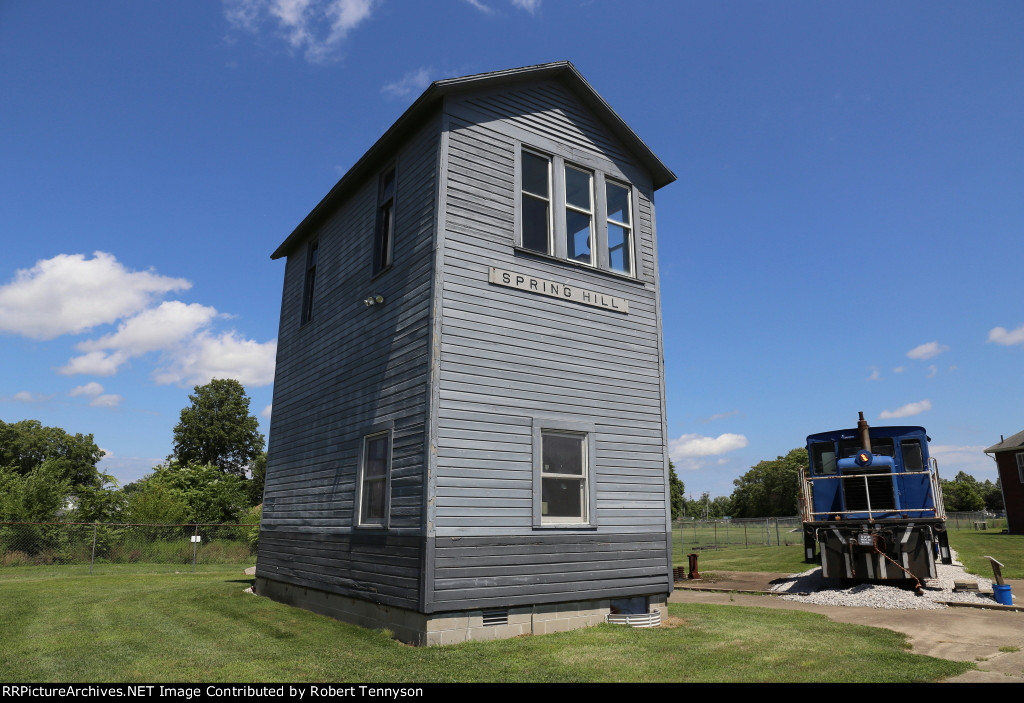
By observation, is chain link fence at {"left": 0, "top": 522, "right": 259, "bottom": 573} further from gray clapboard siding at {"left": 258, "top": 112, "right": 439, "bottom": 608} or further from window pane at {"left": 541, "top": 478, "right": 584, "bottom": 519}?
window pane at {"left": 541, "top": 478, "right": 584, "bottom": 519}

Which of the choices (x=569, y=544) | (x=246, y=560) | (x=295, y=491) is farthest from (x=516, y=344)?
(x=246, y=560)

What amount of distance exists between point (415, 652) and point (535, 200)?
23.8ft

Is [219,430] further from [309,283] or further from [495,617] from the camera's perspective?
[495,617]

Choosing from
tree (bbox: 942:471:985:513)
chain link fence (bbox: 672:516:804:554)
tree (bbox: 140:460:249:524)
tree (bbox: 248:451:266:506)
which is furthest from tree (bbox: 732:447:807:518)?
tree (bbox: 140:460:249:524)

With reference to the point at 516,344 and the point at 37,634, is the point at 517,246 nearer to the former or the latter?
the point at 516,344

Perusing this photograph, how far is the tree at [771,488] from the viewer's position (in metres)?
83.7

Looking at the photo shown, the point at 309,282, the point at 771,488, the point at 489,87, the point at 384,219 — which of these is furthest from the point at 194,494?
the point at 771,488

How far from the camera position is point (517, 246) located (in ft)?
34.2

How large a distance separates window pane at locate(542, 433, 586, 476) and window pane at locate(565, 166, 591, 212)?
4210mm

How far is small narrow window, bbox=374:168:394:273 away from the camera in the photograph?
38.2ft

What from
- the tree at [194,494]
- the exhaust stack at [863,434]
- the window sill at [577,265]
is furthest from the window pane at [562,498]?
the tree at [194,494]

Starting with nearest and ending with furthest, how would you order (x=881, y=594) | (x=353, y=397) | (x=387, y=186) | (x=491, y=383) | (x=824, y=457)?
(x=491, y=383) → (x=353, y=397) → (x=387, y=186) → (x=881, y=594) → (x=824, y=457)

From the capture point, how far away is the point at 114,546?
997 inches

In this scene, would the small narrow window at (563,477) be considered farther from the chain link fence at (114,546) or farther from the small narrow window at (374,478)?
the chain link fence at (114,546)
